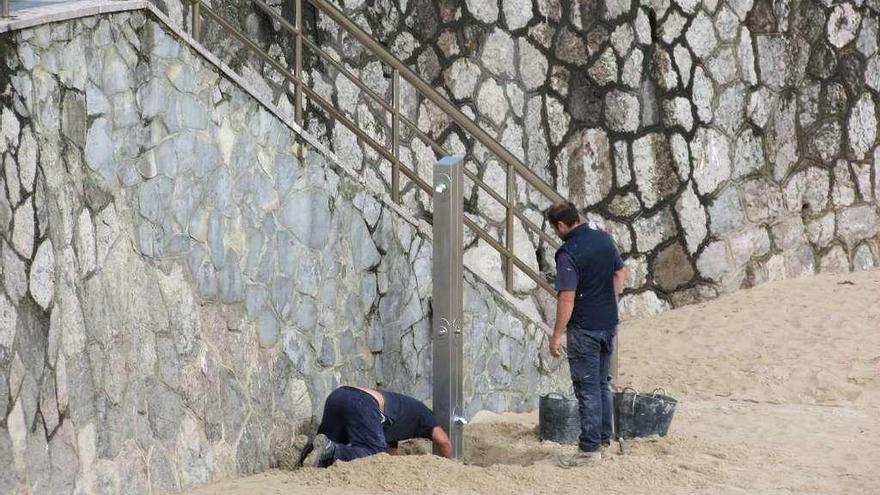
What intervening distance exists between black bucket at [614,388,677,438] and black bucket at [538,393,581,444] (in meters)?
0.28

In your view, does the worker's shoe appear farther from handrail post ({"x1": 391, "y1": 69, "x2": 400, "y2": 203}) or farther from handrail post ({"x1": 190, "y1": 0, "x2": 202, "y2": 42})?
handrail post ({"x1": 190, "y1": 0, "x2": 202, "y2": 42})

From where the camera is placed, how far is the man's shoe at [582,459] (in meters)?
9.23

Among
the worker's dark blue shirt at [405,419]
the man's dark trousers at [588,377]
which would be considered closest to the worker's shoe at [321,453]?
the worker's dark blue shirt at [405,419]

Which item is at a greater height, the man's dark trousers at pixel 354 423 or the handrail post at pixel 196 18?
the handrail post at pixel 196 18

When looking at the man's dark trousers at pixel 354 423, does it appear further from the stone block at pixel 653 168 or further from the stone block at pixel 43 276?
the stone block at pixel 653 168

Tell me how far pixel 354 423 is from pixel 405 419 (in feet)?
1.23

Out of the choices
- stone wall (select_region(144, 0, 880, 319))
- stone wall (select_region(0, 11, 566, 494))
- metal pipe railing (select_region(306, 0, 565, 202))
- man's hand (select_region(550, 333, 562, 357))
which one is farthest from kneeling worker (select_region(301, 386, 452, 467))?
stone wall (select_region(144, 0, 880, 319))

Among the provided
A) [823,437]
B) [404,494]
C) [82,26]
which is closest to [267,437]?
[404,494]

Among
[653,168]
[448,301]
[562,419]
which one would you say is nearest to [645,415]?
[562,419]

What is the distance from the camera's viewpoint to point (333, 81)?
471 inches

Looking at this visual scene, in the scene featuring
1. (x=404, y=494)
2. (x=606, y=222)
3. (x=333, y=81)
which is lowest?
(x=404, y=494)

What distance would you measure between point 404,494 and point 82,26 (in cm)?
286

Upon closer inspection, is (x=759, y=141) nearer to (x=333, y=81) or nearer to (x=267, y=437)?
(x=333, y=81)

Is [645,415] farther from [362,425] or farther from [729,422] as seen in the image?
[362,425]
